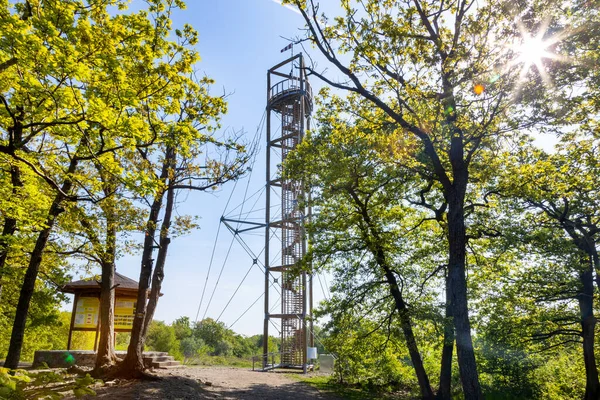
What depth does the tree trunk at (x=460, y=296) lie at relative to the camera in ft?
25.1

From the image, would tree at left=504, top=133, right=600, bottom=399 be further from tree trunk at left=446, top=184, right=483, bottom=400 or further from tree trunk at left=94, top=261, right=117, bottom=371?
tree trunk at left=94, top=261, right=117, bottom=371

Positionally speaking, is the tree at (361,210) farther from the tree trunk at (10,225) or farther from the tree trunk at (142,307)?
the tree trunk at (10,225)

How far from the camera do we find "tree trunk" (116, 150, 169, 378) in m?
9.95

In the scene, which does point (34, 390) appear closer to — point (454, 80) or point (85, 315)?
point (454, 80)

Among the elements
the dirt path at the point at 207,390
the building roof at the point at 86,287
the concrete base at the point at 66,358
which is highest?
the building roof at the point at 86,287

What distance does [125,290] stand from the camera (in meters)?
16.8

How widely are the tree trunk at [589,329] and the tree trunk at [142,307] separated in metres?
12.7

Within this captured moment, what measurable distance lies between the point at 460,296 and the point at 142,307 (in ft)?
26.1

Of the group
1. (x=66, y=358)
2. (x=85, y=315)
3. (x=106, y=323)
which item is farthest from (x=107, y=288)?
(x=85, y=315)

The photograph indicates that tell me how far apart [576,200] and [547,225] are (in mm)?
1196

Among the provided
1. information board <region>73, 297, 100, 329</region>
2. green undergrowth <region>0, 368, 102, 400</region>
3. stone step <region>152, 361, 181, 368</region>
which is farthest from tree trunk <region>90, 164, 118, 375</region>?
green undergrowth <region>0, 368, 102, 400</region>

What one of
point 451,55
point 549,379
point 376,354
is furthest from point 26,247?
point 549,379

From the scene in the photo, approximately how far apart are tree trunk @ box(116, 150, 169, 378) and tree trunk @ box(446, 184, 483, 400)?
6.80 m

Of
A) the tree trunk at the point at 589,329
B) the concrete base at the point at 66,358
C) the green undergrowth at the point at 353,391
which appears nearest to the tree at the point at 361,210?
the green undergrowth at the point at 353,391
